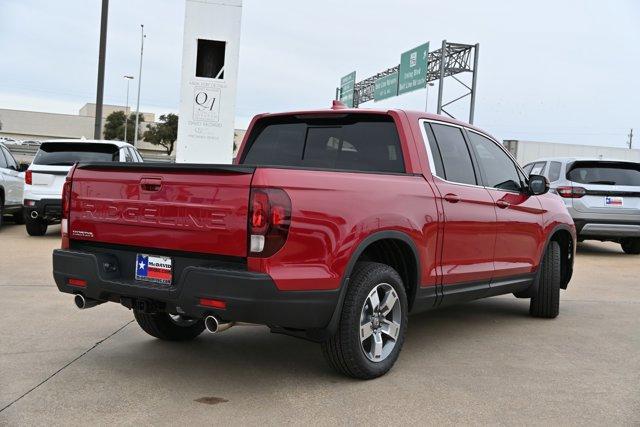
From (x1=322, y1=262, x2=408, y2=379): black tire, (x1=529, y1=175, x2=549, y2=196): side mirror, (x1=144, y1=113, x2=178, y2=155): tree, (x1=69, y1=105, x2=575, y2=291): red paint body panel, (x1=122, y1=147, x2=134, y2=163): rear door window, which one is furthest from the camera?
(x1=144, y1=113, x2=178, y2=155): tree

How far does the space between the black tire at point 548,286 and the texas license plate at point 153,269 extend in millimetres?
3819

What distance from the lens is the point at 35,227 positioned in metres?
11.7

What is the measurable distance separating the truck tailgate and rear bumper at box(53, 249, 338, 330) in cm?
15

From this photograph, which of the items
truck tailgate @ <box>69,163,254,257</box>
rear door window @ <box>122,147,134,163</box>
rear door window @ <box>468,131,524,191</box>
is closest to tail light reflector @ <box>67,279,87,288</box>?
truck tailgate @ <box>69,163,254,257</box>

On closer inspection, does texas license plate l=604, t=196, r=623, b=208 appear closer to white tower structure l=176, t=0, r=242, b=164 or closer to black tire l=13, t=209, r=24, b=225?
white tower structure l=176, t=0, r=242, b=164

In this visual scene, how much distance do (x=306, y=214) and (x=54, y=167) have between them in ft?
29.3

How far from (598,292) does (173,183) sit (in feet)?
20.3

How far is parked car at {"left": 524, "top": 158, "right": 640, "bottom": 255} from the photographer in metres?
10.9

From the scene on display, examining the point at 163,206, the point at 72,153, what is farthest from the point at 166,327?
the point at 72,153

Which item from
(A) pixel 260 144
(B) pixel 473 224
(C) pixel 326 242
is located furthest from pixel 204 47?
(C) pixel 326 242

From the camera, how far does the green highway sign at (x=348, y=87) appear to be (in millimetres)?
40656

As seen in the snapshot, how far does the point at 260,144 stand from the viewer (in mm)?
5234

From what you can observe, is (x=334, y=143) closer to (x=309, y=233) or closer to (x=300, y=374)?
(x=309, y=233)

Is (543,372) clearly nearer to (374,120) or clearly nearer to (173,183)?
(374,120)
